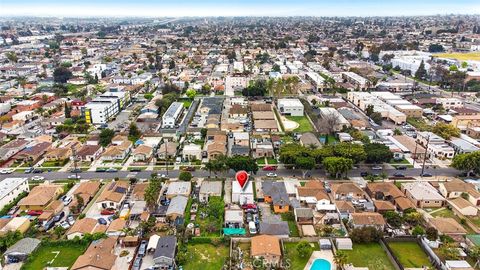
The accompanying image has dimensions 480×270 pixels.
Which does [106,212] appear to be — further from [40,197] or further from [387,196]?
[387,196]

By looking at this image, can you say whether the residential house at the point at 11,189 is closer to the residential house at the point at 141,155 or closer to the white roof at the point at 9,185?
the white roof at the point at 9,185

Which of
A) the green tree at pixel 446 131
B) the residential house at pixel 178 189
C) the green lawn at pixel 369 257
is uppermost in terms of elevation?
the green tree at pixel 446 131

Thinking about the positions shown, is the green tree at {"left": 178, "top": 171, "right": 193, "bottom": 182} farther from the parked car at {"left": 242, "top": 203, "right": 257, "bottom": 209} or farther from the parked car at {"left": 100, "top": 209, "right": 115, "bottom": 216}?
the parked car at {"left": 100, "top": 209, "right": 115, "bottom": 216}

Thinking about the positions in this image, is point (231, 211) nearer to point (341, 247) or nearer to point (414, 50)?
point (341, 247)

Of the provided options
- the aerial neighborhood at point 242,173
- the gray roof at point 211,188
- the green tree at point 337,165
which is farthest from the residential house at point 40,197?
the green tree at point 337,165

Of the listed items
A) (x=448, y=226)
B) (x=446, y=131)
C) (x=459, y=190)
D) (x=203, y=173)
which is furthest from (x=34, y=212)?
(x=446, y=131)

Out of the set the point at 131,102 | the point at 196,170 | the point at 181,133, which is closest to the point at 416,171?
the point at 196,170
